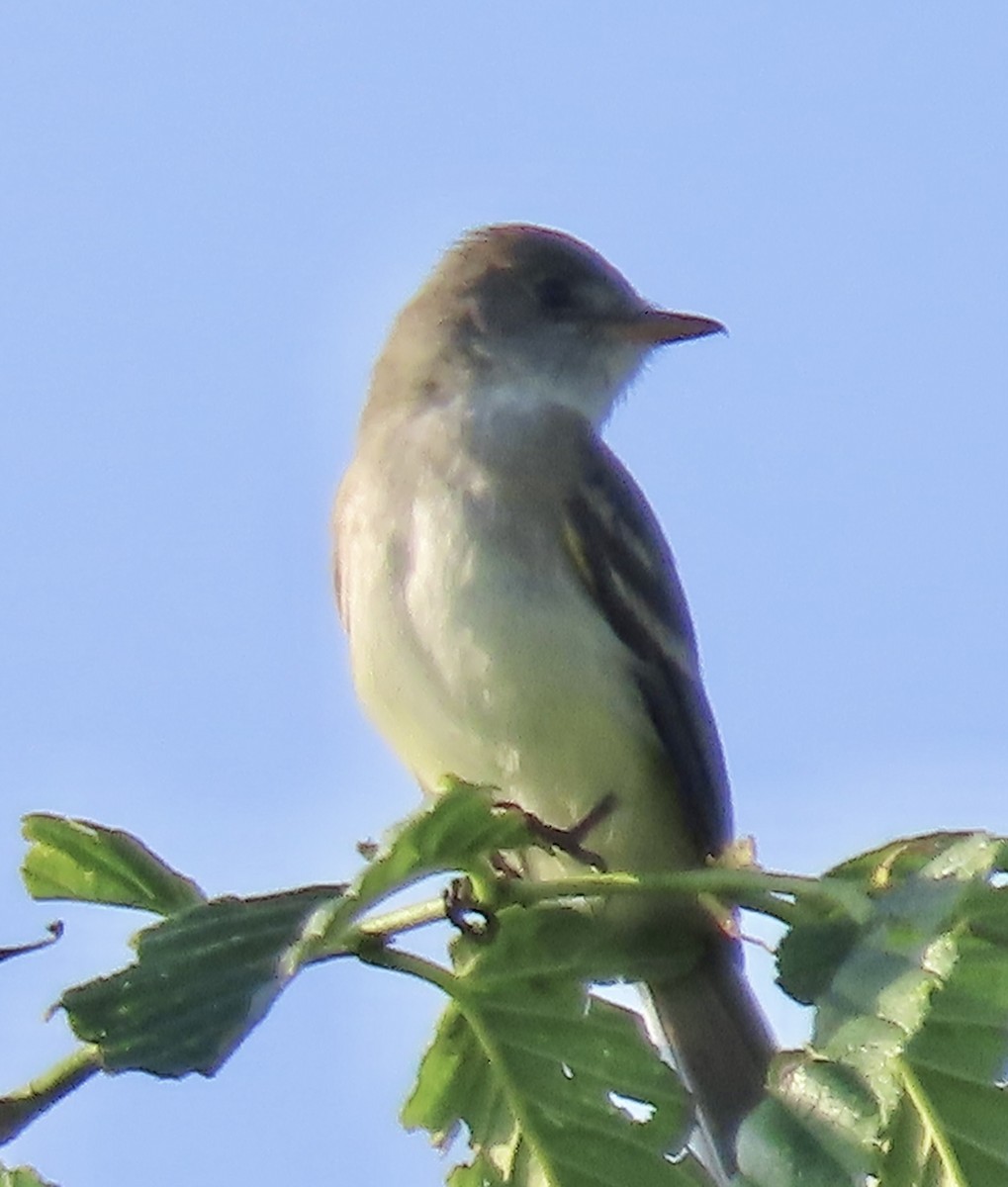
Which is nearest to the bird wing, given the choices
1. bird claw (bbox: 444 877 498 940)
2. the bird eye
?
the bird eye

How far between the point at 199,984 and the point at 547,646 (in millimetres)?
2342

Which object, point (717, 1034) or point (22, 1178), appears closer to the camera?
point (22, 1178)

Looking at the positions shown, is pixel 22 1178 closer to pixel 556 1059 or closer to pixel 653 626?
pixel 556 1059

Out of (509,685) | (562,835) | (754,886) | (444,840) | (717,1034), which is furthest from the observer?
(717,1034)

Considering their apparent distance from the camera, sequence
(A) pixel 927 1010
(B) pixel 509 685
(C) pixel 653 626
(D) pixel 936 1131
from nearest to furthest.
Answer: (A) pixel 927 1010, (D) pixel 936 1131, (B) pixel 509 685, (C) pixel 653 626

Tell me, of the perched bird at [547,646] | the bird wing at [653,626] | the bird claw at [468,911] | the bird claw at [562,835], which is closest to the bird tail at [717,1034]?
the perched bird at [547,646]

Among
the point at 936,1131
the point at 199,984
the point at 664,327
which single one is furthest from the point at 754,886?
the point at 664,327

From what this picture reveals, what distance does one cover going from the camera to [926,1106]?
191 centimetres

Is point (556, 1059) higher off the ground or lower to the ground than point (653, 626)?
lower

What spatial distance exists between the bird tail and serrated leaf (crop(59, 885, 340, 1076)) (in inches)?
93.2

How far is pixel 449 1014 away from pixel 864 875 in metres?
0.48

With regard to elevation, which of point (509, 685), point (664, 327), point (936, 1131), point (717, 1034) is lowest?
point (717, 1034)

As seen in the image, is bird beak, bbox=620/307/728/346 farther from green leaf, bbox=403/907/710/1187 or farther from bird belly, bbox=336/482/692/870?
green leaf, bbox=403/907/710/1187

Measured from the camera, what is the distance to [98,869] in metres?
2.30
